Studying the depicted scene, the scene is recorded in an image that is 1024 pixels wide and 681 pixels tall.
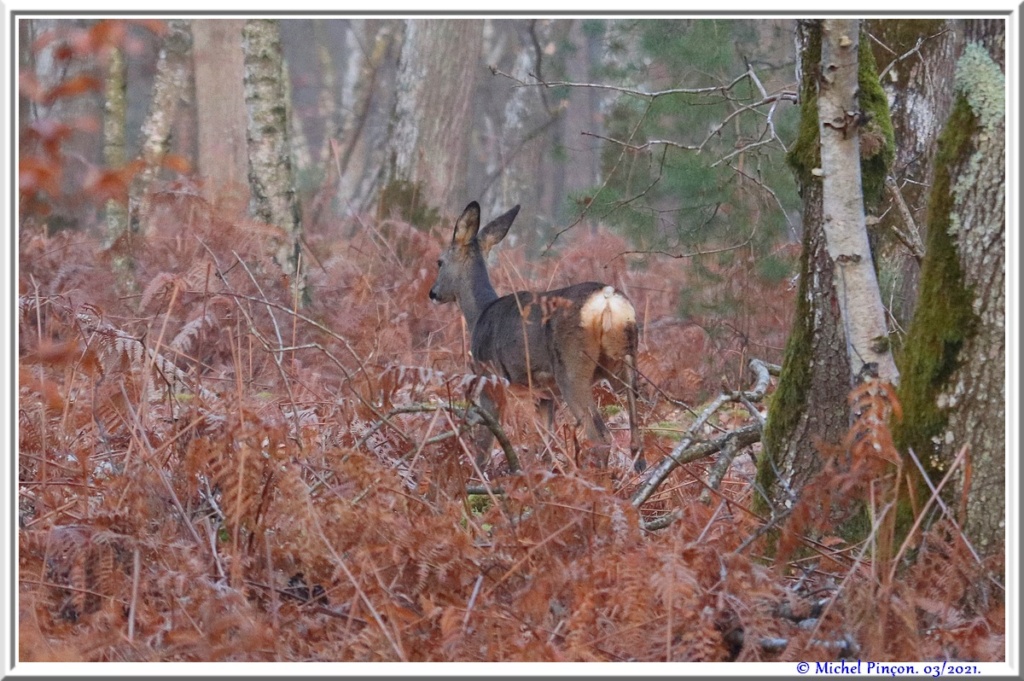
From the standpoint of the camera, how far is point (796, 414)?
17.0 feet

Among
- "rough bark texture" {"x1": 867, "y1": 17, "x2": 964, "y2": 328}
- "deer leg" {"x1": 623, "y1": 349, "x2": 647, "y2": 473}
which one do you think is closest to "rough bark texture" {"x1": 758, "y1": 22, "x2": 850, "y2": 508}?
"deer leg" {"x1": 623, "y1": 349, "x2": 647, "y2": 473}

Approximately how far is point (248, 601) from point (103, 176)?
2065mm

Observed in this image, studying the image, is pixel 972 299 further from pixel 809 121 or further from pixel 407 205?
pixel 407 205

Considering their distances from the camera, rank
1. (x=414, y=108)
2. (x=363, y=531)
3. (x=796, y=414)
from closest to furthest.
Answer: (x=363, y=531), (x=796, y=414), (x=414, y=108)

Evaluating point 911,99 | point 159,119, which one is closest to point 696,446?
point 911,99

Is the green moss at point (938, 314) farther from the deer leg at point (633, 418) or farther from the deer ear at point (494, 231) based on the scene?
the deer ear at point (494, 231)

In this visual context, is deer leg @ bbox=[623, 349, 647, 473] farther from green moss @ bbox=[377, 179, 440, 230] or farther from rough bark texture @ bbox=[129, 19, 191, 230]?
rough bark texture @ bbox=[129, 19, 191, 230]

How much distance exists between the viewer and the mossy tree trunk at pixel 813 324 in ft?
16.0

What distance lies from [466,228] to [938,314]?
518 centimetres

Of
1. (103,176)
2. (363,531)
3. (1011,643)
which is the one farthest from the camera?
(363,531)

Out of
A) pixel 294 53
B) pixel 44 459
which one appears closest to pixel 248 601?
pixel 44 459

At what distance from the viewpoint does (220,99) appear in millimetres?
15039

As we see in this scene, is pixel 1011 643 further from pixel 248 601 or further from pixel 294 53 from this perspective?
pixel 294 53
